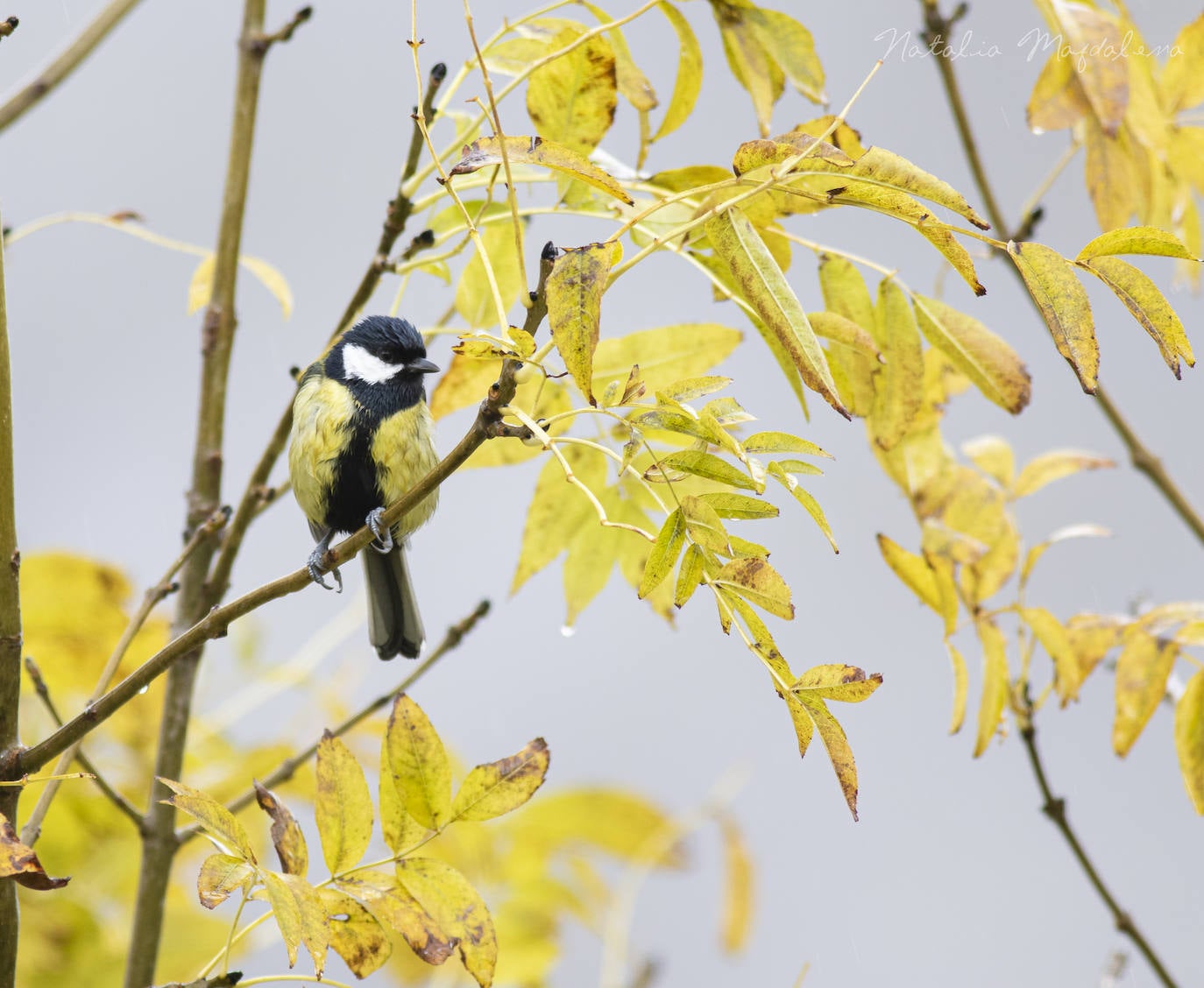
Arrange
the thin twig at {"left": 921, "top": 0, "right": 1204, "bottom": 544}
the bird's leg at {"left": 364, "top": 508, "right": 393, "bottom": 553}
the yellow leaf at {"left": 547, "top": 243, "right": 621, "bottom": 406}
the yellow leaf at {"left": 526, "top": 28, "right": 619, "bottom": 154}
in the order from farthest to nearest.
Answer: the bird's leg at {"left": 364, "top": 508, "right": 393, "bottom": 553}
the thin twig at {"left": 921, "top": 0, "right": 1204, "bottom": 544}
the yellow leaf at {"left": 526, "top": 28, "right": 619, "bottom": 154}
the yellow leaf at {"left": 547, "top": 243, "right": 621, "bottom": 406}

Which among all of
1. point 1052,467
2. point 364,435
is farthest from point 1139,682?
point 364,435

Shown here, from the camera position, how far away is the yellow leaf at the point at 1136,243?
99cm

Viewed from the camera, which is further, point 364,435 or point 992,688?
point 364,435

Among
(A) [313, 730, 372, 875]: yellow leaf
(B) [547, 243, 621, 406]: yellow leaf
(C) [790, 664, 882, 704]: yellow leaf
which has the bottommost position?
(A) [313, 730, 372, 875]: yellow leaf

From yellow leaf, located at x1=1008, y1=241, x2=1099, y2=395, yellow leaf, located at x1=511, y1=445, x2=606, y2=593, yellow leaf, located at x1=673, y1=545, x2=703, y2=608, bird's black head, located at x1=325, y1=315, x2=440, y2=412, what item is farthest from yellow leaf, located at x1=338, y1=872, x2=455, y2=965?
bird's black head, located at x1=325, y1=315, x2=440, y2=412

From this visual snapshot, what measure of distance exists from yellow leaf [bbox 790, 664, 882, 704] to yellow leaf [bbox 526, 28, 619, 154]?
2.24 ft

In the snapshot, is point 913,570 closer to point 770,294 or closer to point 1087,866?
point 1087,866

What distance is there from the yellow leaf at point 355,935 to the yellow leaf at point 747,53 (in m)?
1.00

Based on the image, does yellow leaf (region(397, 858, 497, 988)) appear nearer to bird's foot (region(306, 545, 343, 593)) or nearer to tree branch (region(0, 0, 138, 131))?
bird's foot (region(306, 545, 343, 593))

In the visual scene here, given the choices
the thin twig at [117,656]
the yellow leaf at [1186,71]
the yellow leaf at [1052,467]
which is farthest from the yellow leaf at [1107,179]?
the thin twig at [117,656]

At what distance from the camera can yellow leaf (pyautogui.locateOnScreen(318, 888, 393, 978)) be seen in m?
1.12

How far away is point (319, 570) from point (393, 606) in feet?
3.52

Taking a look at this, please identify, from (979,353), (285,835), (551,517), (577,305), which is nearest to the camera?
(577,305)

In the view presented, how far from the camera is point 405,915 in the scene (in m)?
1.11
